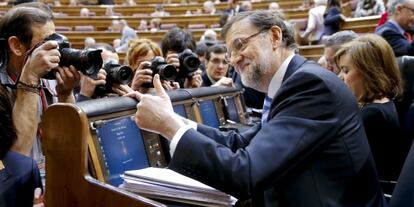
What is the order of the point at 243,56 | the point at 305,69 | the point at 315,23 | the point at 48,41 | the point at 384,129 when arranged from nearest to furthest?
the point at 305,69 < the point at 243,56 < the point at 48,41 < the point at 384,129 < the point at 315,23

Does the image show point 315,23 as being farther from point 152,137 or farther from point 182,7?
point 152,137

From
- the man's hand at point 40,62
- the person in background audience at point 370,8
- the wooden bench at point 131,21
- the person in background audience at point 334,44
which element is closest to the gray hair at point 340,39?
the person in background audience at point 334,44

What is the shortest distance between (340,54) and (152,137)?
105 cm

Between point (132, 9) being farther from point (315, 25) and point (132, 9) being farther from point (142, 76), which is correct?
point (142, 76)

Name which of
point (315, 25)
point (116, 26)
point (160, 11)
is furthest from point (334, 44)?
point (160, 11)

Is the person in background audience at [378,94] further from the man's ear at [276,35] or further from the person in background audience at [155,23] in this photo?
the person in background audience at [155,23]

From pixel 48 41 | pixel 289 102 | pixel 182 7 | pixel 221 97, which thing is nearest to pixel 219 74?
pixel 221 97

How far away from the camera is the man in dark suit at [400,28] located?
132 inches

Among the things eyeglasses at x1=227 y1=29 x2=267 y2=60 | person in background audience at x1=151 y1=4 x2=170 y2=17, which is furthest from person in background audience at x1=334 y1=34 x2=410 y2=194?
person in background audience at x1=151 y1=4 x2=170 y2=17

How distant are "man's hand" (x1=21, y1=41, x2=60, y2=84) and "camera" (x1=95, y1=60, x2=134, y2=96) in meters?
0.17

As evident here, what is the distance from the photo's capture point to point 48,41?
152 centimetres

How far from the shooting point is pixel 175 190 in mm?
1182

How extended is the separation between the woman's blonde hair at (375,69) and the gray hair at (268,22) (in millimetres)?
651

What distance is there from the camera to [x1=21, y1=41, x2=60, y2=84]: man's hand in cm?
150
